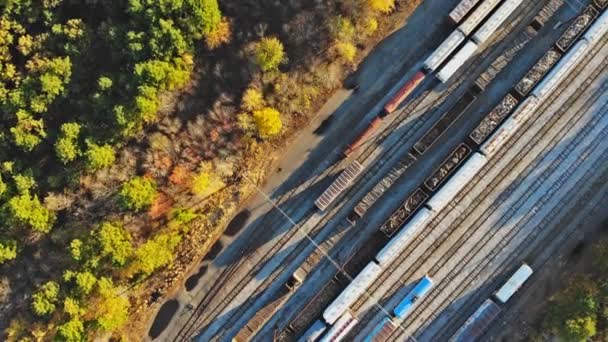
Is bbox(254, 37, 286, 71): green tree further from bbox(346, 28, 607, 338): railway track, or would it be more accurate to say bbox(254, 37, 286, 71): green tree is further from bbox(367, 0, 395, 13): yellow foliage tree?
bbox(346, 28, 607, 338): railway track

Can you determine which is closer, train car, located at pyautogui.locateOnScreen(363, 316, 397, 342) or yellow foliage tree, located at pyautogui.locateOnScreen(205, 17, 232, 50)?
yellow foliage tree, located at pyautogui.locateOnScreen(205, 17, 232, 50)

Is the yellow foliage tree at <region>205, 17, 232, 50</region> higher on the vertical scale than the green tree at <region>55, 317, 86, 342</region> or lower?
higher

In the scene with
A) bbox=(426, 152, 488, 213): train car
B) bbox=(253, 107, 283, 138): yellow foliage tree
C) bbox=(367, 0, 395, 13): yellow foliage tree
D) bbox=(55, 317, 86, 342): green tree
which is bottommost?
bbox=(55, 317, 86, 342): green tree

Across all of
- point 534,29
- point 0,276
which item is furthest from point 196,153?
point 534,29

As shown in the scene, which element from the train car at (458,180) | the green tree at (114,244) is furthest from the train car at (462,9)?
the green tree at (114,244)

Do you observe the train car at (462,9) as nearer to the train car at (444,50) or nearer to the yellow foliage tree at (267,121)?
the train car at (444,50)

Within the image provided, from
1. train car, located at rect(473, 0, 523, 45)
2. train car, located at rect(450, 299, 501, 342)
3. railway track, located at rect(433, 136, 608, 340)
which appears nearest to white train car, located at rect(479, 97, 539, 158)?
railway track, located at rect(433, 136, 608, 340)

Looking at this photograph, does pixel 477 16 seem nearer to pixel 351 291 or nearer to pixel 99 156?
pixel 351 291

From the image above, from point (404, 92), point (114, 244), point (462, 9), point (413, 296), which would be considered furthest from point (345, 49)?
point (114, 244)
